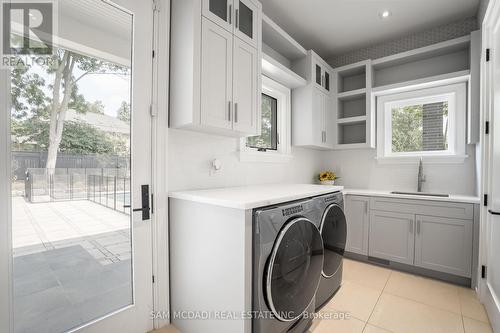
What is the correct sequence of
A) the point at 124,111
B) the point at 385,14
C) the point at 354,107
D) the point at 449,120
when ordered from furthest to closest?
the point at 354,107 < the point at 449,120 < the point at 385,14 < the point at 124,111

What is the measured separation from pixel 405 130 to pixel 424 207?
1.15 m

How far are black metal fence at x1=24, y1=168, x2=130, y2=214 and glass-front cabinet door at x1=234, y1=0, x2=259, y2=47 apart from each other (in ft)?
4.48

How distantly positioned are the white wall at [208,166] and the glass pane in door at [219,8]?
89cm

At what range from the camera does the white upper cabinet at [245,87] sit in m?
1.81

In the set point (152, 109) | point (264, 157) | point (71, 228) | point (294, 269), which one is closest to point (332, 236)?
point (294, 269)

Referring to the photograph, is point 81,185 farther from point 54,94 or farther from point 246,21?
point 246,21

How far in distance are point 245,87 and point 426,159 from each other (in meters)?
2.50

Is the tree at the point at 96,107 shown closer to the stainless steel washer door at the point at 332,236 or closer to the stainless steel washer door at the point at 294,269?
the stainless steel washer door at the point at 294,269

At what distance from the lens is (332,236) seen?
1.94 m

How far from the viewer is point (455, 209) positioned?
2.29m

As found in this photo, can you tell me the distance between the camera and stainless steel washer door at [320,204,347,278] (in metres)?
1.85

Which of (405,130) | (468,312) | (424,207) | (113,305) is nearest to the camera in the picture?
(113,305)

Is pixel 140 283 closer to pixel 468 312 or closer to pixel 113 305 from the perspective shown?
pixel 113 305

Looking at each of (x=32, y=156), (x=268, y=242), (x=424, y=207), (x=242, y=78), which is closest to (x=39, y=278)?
(x=32, y=156)
